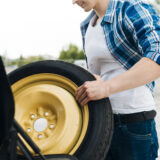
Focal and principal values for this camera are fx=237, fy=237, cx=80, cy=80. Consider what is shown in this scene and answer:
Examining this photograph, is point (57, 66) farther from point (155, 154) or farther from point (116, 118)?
point (155, 154)

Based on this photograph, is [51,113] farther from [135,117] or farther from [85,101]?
[135,117]

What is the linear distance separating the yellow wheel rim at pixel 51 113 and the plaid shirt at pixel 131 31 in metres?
0.36

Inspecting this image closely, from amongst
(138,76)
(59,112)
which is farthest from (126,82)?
(59,112)

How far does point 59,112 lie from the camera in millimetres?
1296

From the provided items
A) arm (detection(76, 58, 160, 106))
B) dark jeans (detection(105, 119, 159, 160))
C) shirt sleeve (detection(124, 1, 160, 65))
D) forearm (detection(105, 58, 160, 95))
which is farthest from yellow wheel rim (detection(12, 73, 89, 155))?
shirt sleeve (detection(124, 1, 160, 65))

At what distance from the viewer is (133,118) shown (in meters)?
1.44

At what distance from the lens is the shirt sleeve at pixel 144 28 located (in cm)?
119

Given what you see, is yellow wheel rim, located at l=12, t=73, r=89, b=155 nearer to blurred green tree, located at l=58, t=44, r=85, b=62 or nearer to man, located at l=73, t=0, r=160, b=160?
man, located at l=73, t=0, r=160, b=160

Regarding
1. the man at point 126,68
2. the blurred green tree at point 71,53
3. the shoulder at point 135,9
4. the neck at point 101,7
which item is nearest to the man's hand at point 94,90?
the man at point 126,68

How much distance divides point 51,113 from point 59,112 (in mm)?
79

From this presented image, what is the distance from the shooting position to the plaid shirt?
1203mm

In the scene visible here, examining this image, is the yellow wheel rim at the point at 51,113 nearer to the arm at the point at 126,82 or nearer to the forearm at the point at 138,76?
the arm at the point at 126,82

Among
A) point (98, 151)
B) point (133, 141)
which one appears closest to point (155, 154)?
point (133, 141)

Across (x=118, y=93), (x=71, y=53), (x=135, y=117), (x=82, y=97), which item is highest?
(x=82, y=97)
